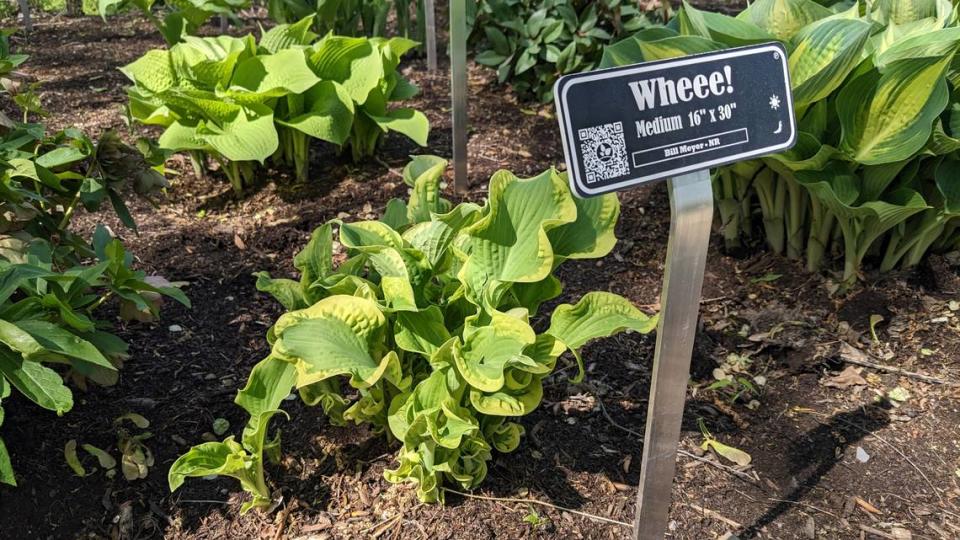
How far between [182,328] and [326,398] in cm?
76

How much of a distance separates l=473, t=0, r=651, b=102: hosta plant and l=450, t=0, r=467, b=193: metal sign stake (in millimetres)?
867

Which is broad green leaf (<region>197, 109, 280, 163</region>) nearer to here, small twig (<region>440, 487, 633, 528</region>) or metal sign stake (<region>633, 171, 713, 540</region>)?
small twig (<region>440, 487, 633, 528</region>)

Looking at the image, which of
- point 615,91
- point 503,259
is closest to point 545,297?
point 503,259

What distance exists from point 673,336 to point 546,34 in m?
2.71

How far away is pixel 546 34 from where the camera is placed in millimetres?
3797

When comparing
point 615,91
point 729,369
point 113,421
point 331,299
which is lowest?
point 729,369

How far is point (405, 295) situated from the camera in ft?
5.43

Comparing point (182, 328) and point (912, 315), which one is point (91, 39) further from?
point (912, 315)

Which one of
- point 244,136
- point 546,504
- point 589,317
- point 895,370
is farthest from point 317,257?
point 895,370


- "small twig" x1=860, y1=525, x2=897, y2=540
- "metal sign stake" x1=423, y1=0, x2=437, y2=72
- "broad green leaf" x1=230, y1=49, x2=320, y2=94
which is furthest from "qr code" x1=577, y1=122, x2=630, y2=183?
"metal sign stake" x1=423, y1=0, x2=437, y2=72

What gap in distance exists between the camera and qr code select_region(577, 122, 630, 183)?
1.22 meters

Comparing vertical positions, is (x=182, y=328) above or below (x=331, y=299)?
below

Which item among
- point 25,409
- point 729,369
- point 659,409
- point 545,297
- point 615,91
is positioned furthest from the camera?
point 729,369

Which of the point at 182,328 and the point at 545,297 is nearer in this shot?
the point at 545,297
